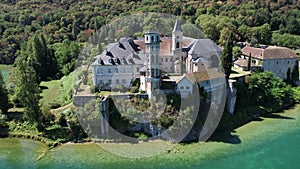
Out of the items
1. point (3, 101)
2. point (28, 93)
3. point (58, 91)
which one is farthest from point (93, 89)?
point (58, 91)

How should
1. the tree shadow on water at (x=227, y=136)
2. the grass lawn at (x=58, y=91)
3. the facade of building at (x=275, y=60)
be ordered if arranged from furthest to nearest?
the facade of building at (x=275, y=60)
the grass lawn at (x=58, y=91)
the tree shadow on water at (x=227, y=136)

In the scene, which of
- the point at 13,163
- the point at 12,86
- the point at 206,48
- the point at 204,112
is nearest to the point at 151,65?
the point at 204,112

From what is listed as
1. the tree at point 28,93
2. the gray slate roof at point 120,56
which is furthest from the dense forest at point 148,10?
the tree at point 28,93

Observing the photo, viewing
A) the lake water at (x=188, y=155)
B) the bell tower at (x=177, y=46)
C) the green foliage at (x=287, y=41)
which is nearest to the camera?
the lake water at (x=188, y=155)

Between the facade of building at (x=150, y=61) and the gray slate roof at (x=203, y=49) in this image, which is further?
the gray slate roof at (x=203, y=49)

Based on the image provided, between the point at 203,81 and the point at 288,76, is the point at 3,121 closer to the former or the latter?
the point at 203,81

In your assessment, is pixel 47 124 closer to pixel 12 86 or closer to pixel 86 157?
pixel 86 157

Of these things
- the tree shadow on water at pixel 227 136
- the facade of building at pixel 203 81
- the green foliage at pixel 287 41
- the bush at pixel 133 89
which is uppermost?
the green foliage at pixel 287 41

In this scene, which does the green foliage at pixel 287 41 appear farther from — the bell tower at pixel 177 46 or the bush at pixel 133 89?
the bush at pixel 133 89
